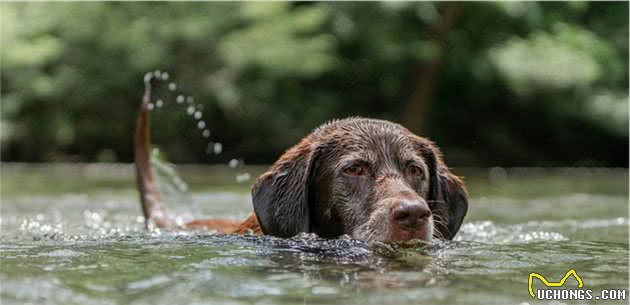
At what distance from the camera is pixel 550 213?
947 centimetres

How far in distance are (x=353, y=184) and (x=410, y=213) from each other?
0.57 metres

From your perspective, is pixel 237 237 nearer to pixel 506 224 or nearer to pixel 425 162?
pixel 425 162

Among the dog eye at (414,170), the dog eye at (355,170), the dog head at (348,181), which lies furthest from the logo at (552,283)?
the dog eye at (355,170)

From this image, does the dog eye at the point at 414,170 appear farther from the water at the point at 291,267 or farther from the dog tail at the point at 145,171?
the dog tail at the point at 145,171

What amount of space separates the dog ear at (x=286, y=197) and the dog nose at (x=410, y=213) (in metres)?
0.78

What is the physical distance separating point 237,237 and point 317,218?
1.65 feet

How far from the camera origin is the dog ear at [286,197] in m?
5.16

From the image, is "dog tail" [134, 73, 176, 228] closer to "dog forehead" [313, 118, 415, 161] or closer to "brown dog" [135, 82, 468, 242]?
"brown dog" [135, 82, 468, 242]

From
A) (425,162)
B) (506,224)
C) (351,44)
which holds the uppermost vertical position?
(351,44)

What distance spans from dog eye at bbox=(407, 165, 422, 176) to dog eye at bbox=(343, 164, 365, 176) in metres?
0.28

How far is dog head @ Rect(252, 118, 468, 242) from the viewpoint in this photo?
495 cm

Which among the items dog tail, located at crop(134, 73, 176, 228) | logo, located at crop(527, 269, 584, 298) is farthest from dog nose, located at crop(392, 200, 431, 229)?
dog tail, located at crop(134, 73, 176, 228)

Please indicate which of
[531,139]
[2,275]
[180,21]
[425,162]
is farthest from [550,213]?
[531,139]

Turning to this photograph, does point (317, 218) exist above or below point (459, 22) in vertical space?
below
